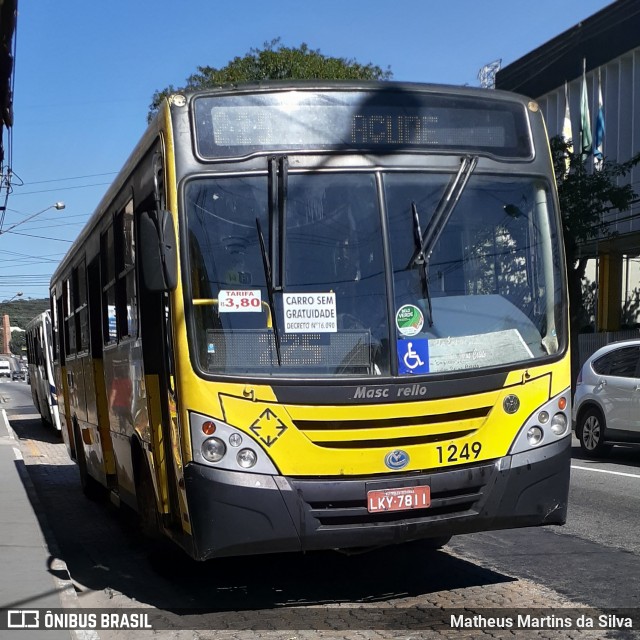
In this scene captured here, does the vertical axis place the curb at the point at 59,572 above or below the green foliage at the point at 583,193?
below

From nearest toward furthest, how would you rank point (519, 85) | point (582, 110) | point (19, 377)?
point (582, 110), point (519, 85), point (19, 377)

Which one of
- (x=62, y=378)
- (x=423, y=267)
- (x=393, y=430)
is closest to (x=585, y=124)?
(x=62, y=378)

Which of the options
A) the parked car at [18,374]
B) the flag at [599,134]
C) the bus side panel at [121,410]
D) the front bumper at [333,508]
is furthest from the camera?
the parked car at [18,374]

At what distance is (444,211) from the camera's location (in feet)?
20.4

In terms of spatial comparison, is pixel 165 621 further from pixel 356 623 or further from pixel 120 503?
pixel 120 503

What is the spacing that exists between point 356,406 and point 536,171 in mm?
2099

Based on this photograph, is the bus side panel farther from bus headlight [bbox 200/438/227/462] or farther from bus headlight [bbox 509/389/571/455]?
bus headlight [bbox 509/389/571/455]

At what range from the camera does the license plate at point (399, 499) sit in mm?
5777

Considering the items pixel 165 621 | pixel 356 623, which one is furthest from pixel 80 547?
pixel 356 623

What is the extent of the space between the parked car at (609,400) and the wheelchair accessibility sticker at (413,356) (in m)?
8.68

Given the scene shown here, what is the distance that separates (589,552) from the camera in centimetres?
787

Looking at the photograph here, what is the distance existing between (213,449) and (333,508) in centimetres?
79

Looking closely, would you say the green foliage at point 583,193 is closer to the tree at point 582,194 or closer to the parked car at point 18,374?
the tree at point 582,194

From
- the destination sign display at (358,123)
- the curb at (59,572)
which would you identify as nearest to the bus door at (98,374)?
the curb at (59,572)
